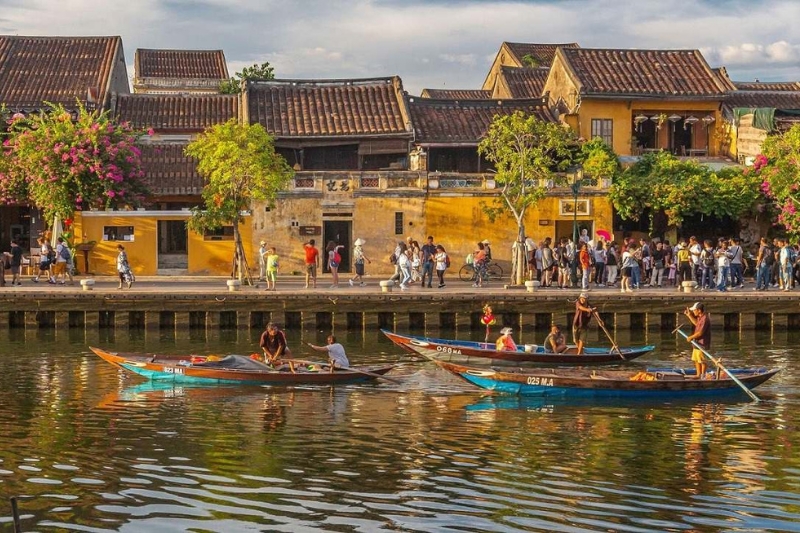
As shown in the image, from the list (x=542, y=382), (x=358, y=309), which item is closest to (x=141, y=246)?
(x=358, y=309)

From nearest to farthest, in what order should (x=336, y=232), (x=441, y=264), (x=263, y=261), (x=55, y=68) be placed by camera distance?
(x=441, y=264), (x=263, y=261), (x=336, y=232), (x=55, y=68)

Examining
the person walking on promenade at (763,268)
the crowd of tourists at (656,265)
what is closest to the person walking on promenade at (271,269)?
the crowd of tourists at (656,265)

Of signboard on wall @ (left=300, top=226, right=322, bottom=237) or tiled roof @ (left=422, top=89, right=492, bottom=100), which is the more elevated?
tiled roof @ (left=422, top=89, right=492, bottom=100)

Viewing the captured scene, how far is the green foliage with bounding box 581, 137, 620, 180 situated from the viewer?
5522cm

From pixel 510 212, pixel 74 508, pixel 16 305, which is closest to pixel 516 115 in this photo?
pixel 510 212

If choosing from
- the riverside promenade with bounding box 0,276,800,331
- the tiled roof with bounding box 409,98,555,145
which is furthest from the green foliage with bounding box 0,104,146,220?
the tiled roof with bounding box 409,98,555,145

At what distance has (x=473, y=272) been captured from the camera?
5256 cm

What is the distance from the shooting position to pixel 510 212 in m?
54.0

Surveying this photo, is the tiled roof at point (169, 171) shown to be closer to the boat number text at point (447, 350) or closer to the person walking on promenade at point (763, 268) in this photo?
the person walking on promenade at point (763, 268)

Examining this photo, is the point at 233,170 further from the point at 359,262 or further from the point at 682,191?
the point at 682,191

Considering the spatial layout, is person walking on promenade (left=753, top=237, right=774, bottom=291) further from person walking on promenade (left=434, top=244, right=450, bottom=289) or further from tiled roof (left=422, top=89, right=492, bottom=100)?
tiled roof (left=422, top=89, right=492, bottom=100)

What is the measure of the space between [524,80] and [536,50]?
1184cm

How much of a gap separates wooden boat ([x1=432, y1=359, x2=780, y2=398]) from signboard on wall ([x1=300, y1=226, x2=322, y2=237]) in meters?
23.2

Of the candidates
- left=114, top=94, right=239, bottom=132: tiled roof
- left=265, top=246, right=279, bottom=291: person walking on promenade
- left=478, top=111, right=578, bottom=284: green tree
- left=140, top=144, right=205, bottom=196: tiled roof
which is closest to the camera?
left=265, top=246, right=279, bottom=291: person walking on promenade
